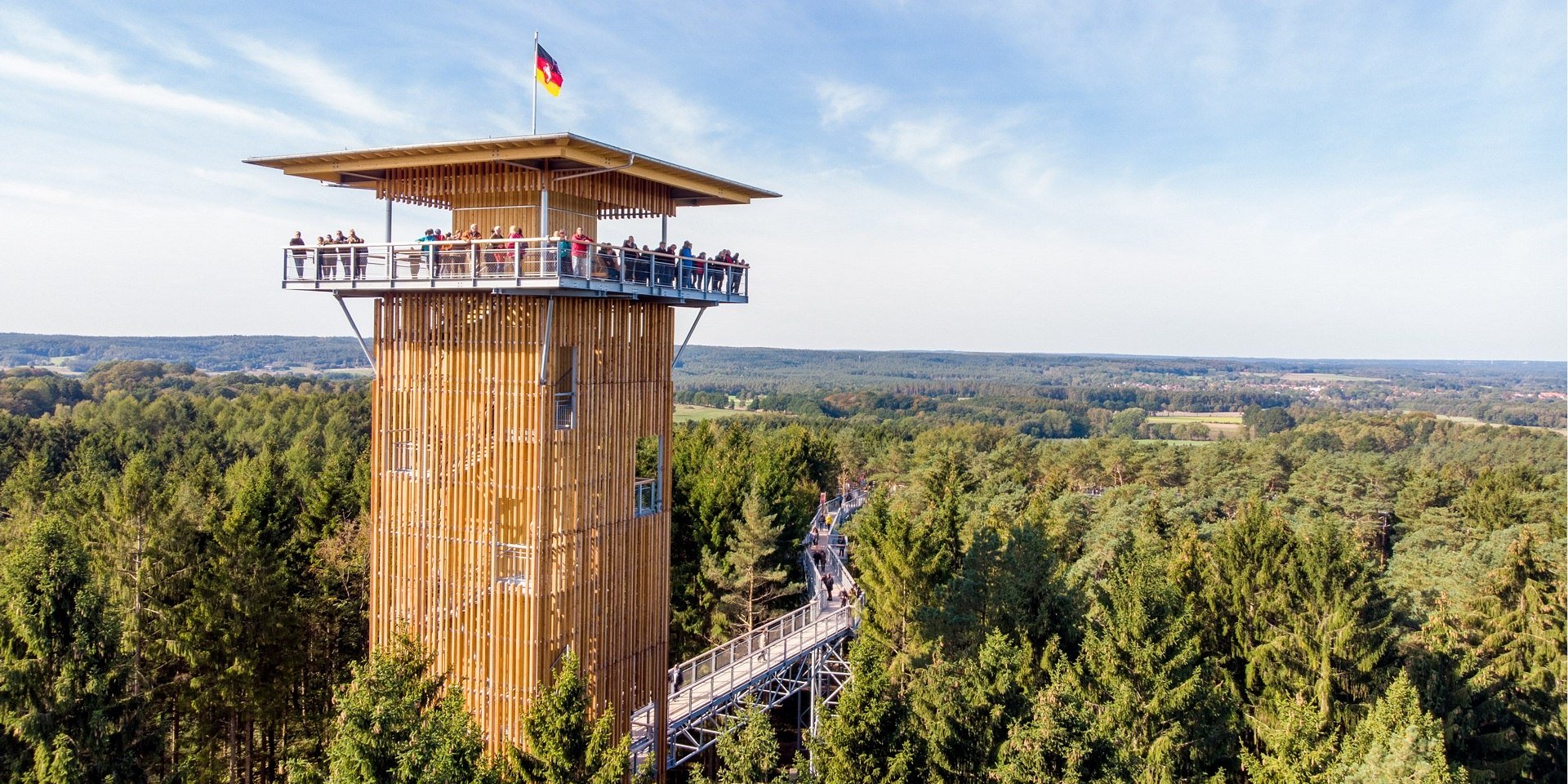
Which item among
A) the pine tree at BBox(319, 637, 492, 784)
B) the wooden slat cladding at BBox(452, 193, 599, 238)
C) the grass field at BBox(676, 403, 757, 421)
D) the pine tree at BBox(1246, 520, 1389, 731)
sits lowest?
the grass field at BBox(676, 403, 757, 421)

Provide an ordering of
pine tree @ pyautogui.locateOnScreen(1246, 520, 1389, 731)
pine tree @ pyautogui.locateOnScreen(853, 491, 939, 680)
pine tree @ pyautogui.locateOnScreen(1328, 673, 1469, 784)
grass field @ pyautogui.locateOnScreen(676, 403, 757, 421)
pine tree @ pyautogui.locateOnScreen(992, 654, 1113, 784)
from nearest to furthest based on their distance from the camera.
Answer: pine tree @ pyautogui.locateOnScreen(992, 654, 1113, 784) → pine tree @ pyautogui.locateOnScreen(1328, 673, 1469, 784) → pine tree @ pyautogui.locateOnScreen(1246, 520, 1389, 731) → pine tree @ pyautogui.locateOnScreen(853, 491, 939, 680) → grass field @ pyautogui.locateOnScreen(676, 403, 757, 421)

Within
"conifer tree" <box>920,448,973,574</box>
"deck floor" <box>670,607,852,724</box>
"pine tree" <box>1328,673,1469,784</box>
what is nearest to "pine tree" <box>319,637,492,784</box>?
"deck floor" <box>670,607,852,724</box>

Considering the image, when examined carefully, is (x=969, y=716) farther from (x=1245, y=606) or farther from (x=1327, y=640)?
(x=1245, y=606)

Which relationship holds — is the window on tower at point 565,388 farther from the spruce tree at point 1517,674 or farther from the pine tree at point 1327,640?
the spruce tree at point 1517,674

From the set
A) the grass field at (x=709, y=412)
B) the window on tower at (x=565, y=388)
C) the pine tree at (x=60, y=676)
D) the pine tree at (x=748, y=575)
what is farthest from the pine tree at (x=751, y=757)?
the grass field at (x=709, y=412)

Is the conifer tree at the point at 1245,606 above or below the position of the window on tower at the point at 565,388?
below

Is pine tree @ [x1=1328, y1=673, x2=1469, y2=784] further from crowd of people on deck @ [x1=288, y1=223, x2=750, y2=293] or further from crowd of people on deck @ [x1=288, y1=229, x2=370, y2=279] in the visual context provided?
crowd of people on deck @ [x1=288, y1=229, x2=370, y2=279]

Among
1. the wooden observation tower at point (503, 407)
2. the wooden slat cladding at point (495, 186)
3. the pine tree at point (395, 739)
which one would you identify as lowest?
the pine tree at point (395, 739)
